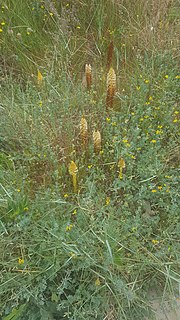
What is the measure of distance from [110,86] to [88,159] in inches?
18.3

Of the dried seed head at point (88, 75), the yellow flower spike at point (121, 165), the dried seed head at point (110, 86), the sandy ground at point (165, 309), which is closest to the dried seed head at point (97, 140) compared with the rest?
the yellow flower spike at point (121, 165)

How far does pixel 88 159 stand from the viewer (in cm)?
223

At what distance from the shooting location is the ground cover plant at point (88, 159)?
1.74 metres

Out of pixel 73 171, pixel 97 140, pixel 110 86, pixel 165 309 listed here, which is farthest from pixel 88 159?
pixel 165 309

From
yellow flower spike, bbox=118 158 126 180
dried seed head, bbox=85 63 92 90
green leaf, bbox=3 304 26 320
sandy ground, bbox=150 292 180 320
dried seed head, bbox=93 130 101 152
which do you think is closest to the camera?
green leaf, bbox=3 304 26 320

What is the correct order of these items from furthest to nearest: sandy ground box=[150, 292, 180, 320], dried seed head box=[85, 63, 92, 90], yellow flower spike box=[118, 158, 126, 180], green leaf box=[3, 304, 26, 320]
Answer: dried seed head box=[85, 63, 92, 90] → yellow flower spike box=[118, 158, 126, 180] → sandy ground box=[150, 292, 180, 320] → green leaf box=[3, 304, 26, 320]

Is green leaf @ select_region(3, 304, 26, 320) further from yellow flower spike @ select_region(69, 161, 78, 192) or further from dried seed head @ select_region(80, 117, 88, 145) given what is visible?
dried seed head @ select_region(80, 117, 88, 145)

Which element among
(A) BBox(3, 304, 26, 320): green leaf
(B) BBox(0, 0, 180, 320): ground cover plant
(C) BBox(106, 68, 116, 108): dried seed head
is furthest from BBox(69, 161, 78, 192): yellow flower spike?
(A) BBox(3, 304, 26, 320): green leaf

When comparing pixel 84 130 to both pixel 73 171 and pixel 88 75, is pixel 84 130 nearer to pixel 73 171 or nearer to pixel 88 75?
pixel 73 171

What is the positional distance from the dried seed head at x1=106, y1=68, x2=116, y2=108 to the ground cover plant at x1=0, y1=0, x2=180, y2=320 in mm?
11

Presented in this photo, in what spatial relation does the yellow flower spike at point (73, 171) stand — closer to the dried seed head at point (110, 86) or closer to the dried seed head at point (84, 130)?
the dried seed head at point (84, 130)

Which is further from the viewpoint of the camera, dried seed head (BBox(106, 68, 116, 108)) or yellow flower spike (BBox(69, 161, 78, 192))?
dried seed head (BBox(106, 68, 116, 108))

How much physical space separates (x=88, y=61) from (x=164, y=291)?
1877mm

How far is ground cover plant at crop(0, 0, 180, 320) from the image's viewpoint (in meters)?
1.74
